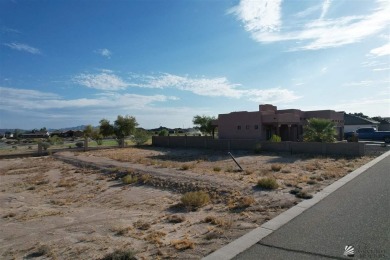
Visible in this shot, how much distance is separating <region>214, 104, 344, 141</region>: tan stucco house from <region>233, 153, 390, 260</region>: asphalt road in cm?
3259

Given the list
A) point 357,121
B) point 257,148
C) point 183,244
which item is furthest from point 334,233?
point 357,121

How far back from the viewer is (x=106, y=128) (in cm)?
5972

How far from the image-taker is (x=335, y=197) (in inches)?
405

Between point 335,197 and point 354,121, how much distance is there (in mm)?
62529

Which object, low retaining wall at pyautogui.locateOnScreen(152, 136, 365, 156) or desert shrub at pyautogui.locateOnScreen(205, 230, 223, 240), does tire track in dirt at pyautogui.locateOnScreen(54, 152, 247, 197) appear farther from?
low retaining wall at pyautogui.locateOnScreen(152, 136, 365, 156)

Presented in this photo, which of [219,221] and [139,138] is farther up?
[139,138]

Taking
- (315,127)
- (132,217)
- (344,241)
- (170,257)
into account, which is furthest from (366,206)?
(315,127)

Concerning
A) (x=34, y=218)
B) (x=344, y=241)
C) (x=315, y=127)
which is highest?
(x=315, y=127)

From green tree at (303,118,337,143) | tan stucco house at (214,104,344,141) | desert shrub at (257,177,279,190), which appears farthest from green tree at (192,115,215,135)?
desert shrub at (257,177,279,190)

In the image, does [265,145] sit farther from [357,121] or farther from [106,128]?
[357,121]

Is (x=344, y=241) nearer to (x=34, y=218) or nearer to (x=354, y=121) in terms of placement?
(x=34, y=218)

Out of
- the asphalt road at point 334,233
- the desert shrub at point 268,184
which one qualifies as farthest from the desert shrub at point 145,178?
the asphalt road at point 334,233

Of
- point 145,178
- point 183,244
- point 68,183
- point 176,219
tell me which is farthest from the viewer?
point 68,183

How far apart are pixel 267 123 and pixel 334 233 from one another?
36653 mm
